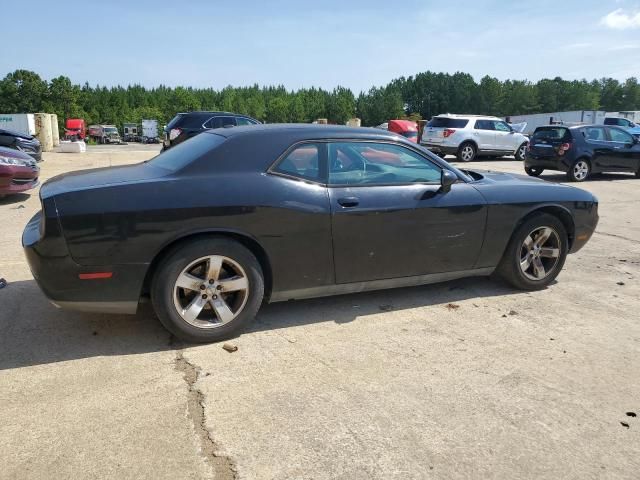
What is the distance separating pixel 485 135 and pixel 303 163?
1678 cm

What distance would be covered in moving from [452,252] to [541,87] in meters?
138

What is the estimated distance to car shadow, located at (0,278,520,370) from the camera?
347cm

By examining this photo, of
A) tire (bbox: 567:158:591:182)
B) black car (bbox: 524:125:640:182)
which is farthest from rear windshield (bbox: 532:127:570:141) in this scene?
tire (bbox: 567:158:591:182)

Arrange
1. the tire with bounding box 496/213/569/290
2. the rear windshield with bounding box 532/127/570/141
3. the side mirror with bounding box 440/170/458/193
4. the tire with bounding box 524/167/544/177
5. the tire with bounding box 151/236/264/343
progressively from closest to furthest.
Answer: the tire with bounding box 151/236/264/343 < the side mirror with bounding box 440/170/458/193 < the tire with bounding box 496/213/569/290 < the rear windshield with bounding box 532/127/570/141 < the tire with bounding box 524/167/544/177

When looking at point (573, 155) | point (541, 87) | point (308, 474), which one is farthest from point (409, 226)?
point (541, 87)

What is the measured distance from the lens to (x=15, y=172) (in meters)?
9.28

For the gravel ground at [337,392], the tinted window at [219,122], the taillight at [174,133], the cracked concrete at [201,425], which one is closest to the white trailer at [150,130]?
the tinted window at [219,122]

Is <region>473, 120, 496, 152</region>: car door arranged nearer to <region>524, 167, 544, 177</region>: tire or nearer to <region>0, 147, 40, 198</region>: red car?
<region>524, 167, 544, 177</region>: tire

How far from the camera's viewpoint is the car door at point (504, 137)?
1941 centimetres

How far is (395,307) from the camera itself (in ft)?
14.4

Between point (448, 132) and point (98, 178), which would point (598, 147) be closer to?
point (448, 132)

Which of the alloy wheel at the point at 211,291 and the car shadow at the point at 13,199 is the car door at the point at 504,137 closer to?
the car shadow at the point at 13,199

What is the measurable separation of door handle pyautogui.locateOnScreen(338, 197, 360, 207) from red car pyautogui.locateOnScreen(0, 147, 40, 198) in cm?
793

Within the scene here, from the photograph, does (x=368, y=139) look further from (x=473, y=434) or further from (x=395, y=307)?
(x=473, y=434)
